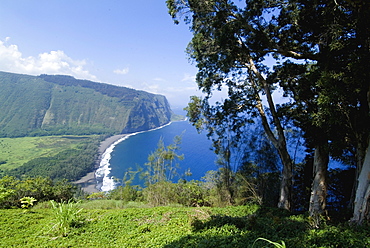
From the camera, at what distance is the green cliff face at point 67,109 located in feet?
311

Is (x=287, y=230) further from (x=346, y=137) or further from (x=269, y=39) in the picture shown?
(x=269, y=39)

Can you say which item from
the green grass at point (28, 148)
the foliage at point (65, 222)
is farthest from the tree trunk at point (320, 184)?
the green grass at point (28, 148)

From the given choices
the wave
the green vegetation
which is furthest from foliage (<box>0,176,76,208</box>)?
the green vegetation

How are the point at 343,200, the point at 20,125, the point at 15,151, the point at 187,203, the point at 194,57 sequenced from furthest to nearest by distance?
1. the point at 20,125
2. the point at 15,151
3. the point at 187,203
4. the point at 343,200
5. the point at 194,57

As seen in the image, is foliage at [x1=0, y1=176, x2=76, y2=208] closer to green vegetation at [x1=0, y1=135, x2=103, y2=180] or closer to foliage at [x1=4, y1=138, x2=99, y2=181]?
foliage at [x1=4, y1=138, x2=99, y2=181]

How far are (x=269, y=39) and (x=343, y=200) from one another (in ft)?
22.9

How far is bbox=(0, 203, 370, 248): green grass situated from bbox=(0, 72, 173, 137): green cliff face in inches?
3744

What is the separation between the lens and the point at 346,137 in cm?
439

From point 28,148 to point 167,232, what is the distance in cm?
8210

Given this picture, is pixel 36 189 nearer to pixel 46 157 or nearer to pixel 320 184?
pixel 320 184

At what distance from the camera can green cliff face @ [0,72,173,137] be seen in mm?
94812

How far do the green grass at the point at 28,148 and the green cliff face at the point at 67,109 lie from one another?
8.51 meters

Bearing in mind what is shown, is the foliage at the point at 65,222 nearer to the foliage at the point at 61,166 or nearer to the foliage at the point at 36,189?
the foliage at the point at 36,189

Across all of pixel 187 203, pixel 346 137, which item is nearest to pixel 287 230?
pixel 346 137
